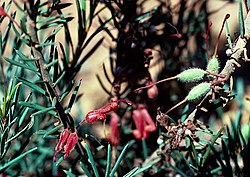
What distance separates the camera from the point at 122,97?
0.57 m

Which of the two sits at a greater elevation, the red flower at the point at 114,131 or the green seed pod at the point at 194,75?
the green seed pod at the point at 194,75

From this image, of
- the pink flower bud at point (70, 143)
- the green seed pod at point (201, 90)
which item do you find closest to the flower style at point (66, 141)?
the pink flower bud at point (70, 143)

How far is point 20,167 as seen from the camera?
23.9 inches

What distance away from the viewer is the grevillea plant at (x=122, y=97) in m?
0.37

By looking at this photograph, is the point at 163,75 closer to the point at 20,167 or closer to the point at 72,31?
the point at 20,167

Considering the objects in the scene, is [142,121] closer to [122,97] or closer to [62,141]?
[122,97]

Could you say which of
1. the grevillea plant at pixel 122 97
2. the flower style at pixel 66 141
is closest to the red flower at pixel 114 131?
the grevillea plant at pixel 122 97

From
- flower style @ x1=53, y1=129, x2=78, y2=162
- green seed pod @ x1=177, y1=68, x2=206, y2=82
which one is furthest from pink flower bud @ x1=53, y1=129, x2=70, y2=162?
green seed pod @ x1=177, y1=68, x2=206, y2=82

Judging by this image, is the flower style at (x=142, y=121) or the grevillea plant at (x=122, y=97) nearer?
the grevillea plant at (x=122, y=97)

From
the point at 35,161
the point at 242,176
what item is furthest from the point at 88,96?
the point at 242,176

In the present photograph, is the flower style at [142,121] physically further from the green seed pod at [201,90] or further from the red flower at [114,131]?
the green seed pod at [201,90]

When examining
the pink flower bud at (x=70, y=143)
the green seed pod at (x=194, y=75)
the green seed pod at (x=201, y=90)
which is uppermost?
the green seed pod at (x=194, y=75)

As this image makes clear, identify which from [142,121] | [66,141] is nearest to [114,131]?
[142,121]

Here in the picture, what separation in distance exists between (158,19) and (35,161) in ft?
0.80
